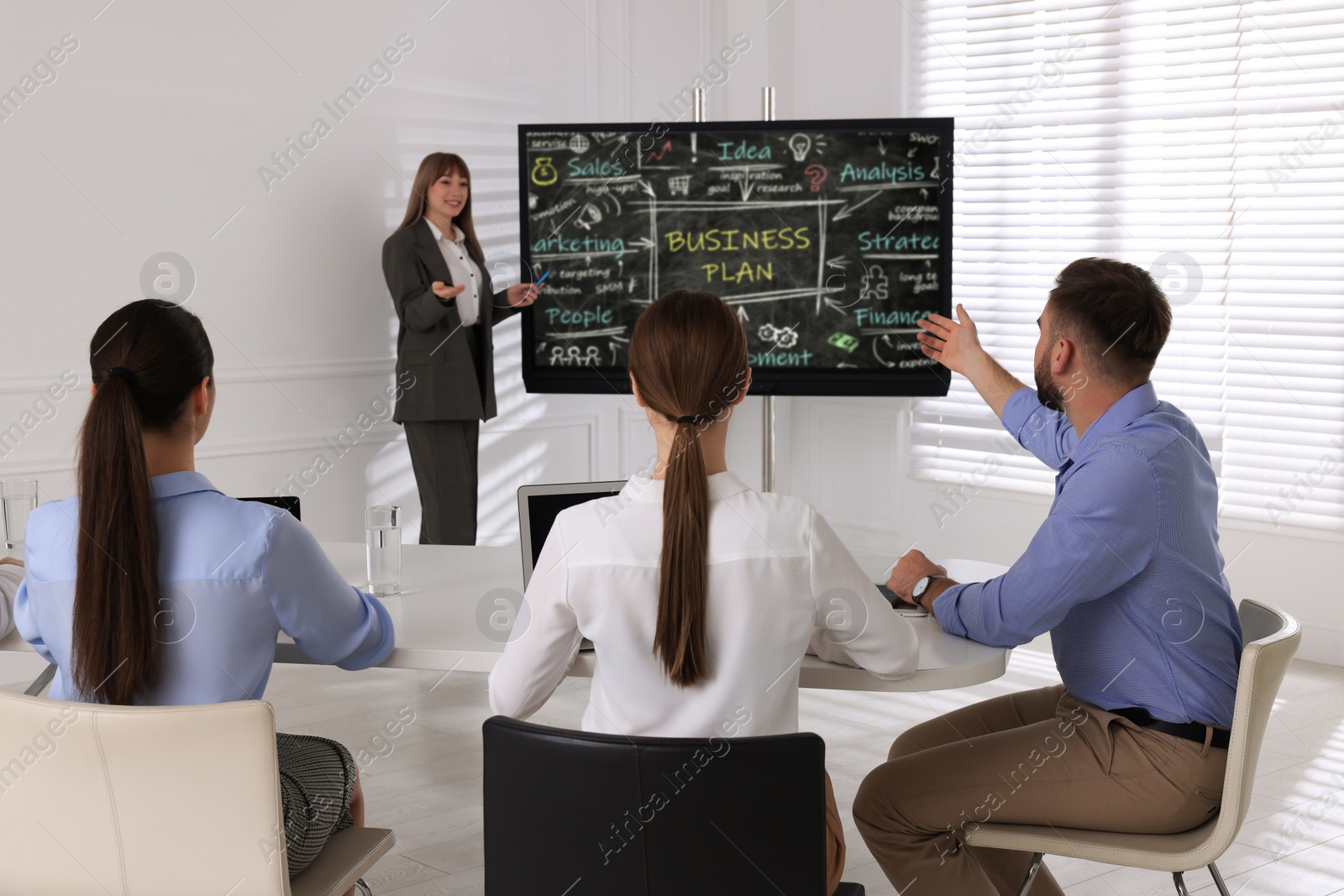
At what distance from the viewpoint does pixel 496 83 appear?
5008 millimetres

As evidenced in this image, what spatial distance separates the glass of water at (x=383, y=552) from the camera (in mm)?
2154

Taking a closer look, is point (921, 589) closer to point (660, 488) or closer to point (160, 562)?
point (660, 488)

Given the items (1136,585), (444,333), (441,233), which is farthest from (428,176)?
(1136,585)

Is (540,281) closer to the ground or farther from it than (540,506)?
farther from it

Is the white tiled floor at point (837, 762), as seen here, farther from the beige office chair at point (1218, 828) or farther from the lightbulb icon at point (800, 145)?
the lightbulb icon at point (800, 145)

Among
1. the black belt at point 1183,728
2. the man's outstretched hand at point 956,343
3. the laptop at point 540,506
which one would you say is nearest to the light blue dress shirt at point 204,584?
Answer: the laptop at point 540,506

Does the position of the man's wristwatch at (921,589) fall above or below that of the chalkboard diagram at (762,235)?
below

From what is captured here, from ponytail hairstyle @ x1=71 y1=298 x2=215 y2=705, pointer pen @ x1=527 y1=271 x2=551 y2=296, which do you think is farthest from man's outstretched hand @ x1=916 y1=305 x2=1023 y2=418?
pointer pen @ x1=527 y1=271 x2=551 y2=296

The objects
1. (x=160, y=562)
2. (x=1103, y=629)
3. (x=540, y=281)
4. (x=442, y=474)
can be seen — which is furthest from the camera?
(x=442, y=474)

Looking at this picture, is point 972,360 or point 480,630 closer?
point 480,630

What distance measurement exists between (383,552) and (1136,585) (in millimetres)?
1289

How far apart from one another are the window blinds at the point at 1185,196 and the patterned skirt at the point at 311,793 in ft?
11.8

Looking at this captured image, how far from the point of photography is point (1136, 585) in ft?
5.87

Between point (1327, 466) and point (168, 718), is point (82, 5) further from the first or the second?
point (1327, 466)
